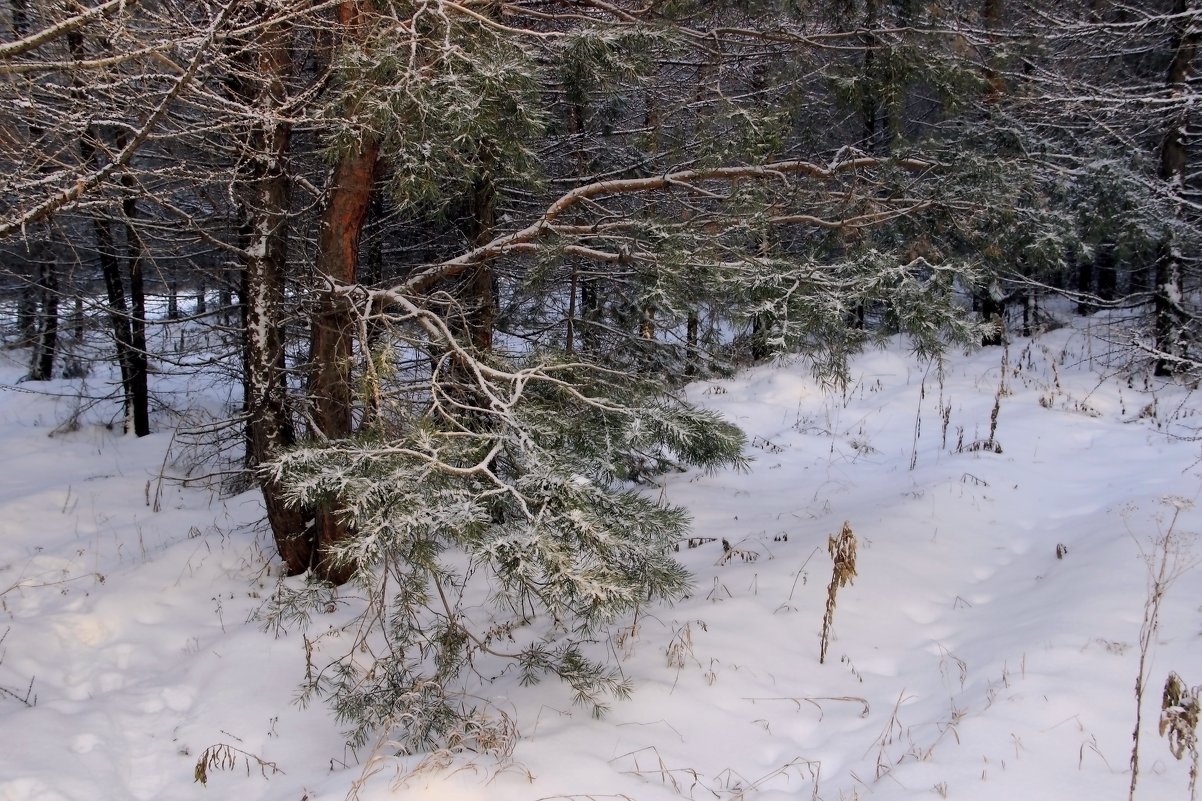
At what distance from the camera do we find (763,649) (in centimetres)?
433

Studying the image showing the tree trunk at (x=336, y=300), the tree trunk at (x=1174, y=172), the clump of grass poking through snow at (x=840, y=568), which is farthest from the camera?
the tree trunk at (x=1174, y=172)

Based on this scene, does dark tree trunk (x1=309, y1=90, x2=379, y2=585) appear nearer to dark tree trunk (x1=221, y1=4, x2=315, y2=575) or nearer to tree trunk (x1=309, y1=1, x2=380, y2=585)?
tree trunk (x1=309, y1=1, x2=380, y2=585)

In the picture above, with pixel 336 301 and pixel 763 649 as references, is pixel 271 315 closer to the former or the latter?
pixel 336 301

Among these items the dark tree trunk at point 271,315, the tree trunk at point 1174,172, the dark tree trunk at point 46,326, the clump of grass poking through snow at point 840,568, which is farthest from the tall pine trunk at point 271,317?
the tree trunk at point 1174,172

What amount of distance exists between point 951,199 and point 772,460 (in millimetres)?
3683

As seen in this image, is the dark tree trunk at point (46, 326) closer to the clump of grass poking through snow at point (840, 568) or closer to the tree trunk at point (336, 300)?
the tree trunk at point (336, 300)

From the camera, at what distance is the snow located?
129 inches

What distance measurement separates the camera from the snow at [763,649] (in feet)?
10.7

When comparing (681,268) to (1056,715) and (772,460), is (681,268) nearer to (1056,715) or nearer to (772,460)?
(1056,715)

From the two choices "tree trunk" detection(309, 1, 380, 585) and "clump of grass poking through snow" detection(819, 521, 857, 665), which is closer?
"clump of grass poking through snow" detection(819, 521, 857, 665)

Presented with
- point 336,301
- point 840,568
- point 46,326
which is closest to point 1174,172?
point 840,568

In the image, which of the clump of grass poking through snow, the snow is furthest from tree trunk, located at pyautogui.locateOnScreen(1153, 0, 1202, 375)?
the clump of grass poking through snow

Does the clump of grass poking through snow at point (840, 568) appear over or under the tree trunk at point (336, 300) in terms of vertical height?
under

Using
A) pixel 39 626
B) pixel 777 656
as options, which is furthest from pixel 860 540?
pixel 39 626
